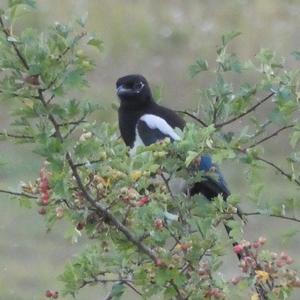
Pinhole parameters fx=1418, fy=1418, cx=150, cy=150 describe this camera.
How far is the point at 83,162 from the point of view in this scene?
216cm

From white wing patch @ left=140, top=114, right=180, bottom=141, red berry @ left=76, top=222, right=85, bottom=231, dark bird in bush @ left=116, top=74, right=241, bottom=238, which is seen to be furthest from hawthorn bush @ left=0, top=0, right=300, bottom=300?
dark bird in bush @ left=116, top=74, right=241, bottom=238

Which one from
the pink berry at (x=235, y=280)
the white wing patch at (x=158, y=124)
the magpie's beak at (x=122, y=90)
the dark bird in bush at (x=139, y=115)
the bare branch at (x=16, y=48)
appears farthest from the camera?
the magpie's beak at (x=122, y=90)

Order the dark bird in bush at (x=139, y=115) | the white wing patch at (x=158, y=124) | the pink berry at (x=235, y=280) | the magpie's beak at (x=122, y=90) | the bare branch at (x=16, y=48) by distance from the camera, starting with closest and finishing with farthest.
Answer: the bare branch at (x=16, y=48), the pink berry at (x=235, y=280), the white wing patch at (x=158, y=124), the dark bird in bush at (x=139, y=115), the magpie's beak at (x=122, y=90)

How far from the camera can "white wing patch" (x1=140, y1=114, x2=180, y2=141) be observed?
3.93 m

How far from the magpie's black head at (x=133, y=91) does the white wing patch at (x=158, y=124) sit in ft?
0.21

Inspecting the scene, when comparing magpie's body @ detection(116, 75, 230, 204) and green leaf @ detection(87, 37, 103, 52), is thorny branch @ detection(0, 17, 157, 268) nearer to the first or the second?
green leaf @ detection(87, 37, 103, 52)

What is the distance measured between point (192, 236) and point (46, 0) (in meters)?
7.28

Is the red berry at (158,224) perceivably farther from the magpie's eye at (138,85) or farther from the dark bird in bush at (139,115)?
the magpie's eye at (138,85)

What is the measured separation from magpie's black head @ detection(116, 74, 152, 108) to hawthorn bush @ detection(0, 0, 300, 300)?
1.85 metres

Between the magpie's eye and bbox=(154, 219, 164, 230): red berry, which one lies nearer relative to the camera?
bbox=(154, 219, 164, 230): red berry

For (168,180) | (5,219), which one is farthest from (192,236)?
(5,219)

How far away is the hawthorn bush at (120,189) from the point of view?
6.90 feet

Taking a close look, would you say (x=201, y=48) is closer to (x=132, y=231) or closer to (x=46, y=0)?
Answer: (x=46, y=0)

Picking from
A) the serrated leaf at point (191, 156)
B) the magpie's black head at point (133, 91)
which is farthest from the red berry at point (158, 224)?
the magpie's black head at point (133, 91)
